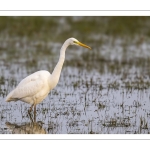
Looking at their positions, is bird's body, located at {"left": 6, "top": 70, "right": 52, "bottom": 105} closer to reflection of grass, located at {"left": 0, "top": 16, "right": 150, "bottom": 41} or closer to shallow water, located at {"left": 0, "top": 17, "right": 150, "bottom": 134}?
shallow water, located at {"left": 0, "top": 17, "right": 150, "bottom": 134}

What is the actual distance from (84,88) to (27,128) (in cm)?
330

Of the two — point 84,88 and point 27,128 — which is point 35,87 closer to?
point 27,128

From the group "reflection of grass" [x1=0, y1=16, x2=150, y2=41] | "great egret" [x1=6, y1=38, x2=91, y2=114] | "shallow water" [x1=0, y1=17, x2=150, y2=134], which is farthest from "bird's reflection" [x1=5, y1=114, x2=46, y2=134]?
"reflection of grass" [x1=0, y1=16, x2=150, y2=41]

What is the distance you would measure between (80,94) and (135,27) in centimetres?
1171

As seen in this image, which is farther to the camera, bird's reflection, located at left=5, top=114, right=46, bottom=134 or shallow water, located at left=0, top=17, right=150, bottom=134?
shallow water, located at left=0, top=17, right=150, bottom=134

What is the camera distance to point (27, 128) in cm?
978

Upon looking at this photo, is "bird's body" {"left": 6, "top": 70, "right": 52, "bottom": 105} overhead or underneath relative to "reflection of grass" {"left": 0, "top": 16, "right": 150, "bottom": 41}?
underneath

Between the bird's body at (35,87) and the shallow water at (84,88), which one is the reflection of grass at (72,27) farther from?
the bird's body at (35,87)

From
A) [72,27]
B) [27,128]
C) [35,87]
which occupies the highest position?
[72,27]

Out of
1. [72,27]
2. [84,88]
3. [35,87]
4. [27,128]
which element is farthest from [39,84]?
[72,27]

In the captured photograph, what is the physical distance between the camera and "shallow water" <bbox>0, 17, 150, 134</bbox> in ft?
32.5

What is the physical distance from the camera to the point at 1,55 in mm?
17312

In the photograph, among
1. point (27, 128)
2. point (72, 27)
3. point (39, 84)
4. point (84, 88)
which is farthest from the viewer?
point (72, 27)
